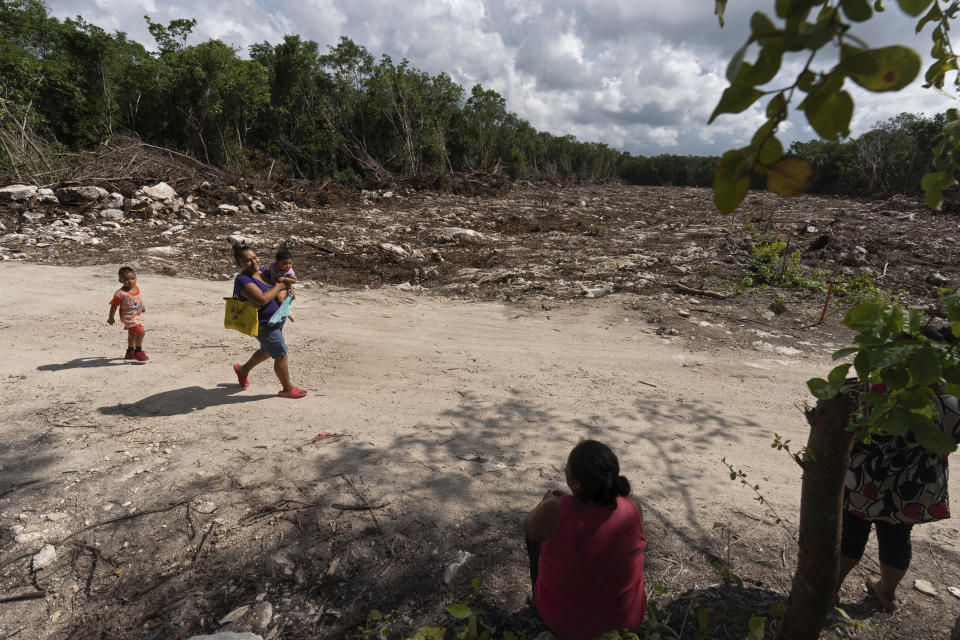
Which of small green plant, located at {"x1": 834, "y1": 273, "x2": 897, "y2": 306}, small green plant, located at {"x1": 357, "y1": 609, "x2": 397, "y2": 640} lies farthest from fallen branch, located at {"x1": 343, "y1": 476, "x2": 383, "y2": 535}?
small green plant, located at {"x1": 834, "y1": 273, "x2": 897, "y2": 306}

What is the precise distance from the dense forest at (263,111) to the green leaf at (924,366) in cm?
1330

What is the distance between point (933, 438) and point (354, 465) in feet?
9.74

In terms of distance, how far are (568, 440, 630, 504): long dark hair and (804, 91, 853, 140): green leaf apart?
1351 millimetres

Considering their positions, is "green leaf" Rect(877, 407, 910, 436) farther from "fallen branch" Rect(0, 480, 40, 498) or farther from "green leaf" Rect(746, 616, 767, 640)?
"fallen branch" Rect(0, 480, 40, 498)

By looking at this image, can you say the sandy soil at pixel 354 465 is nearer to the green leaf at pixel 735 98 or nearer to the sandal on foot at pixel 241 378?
the sandal on foot at pixel 241 378

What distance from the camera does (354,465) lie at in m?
3.14

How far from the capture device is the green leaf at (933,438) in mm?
928

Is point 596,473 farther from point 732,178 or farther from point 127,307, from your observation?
point 127,307

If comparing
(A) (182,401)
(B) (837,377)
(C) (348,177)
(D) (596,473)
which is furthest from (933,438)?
(C) (348,177)

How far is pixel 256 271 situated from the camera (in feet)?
13.1

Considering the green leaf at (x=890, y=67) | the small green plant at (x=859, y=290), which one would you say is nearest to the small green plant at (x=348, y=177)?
the small green plant at (x=859, y=290)

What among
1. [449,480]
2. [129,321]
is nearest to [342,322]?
[129,321]

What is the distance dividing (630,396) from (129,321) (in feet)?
17.6

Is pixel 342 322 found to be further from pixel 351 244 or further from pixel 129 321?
pixel 351 244
